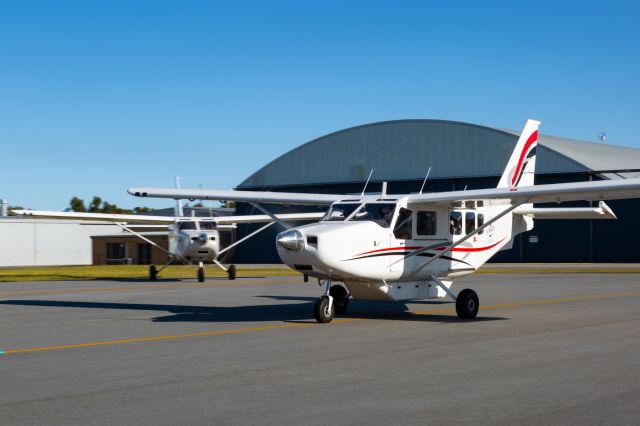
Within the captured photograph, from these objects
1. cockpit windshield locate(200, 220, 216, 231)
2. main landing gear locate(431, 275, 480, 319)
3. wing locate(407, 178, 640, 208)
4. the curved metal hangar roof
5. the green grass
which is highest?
the curved metal hangar roof

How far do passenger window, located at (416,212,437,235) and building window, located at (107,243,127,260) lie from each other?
5449 cm

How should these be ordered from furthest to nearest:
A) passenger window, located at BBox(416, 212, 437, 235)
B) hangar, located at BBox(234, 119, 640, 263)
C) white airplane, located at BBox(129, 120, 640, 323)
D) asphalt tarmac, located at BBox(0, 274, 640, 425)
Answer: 1. hangar, located at BBox(234, 119, 640, 263)
2. passenger window, located at BBox(416, 212, 437, 235)
3. white airplane, located at BBox(129, 120, 640, 323)
4. asphalt tarmac, located at BBox(0, 274, 640, 425)

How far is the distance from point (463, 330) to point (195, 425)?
24.9 ft

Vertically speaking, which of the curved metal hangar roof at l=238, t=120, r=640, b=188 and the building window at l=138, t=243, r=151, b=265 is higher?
the curved metal hangar roof at l=238, t=120, r=640, b=188

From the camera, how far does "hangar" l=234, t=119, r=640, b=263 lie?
4762 cm

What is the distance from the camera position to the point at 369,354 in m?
10.6

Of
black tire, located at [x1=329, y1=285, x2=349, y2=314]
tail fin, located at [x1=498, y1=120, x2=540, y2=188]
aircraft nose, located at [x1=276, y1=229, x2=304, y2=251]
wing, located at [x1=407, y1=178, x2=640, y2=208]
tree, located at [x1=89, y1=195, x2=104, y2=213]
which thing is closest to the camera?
aircraft nose, located at [x1=276, y1=229, x2=304, y2=251]

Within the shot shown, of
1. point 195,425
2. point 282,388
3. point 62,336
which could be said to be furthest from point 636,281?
point 195,425

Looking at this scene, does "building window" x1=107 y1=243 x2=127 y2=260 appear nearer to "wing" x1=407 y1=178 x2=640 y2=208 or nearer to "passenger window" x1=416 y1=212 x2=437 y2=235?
"passenger window" x1=416 y1=212 x2=437 y2=235

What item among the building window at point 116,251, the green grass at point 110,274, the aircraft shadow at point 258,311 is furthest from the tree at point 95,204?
the aircraft shadow at point 258,311

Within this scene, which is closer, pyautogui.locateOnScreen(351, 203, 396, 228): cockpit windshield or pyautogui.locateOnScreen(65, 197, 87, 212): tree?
pyautogui.locateOnScreen(351, 203, 396, 228): cockpit windshield

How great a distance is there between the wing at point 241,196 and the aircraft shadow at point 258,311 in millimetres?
2388

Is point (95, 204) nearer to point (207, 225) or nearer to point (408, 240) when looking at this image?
point (207, 225)

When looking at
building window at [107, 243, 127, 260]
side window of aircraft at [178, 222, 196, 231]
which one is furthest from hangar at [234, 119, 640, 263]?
side window of aircraft at [178, 222, 196, 231]
